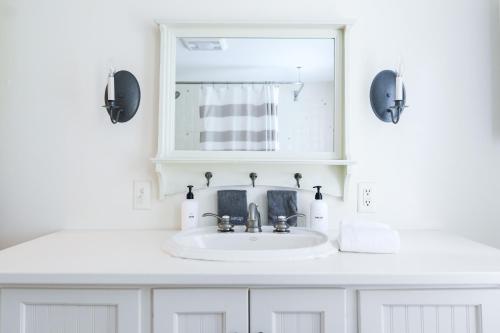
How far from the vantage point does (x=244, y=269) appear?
896mm

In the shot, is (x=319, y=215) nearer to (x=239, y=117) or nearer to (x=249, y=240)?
(x=249, y=240)

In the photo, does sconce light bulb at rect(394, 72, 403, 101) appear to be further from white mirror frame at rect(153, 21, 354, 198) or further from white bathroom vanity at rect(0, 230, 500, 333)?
white bathroom vanity at rect(0, 230, 500, 333)

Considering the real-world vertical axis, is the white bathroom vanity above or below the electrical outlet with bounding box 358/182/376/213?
below

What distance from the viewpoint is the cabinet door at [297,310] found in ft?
2.92

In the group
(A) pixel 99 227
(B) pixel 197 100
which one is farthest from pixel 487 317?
(A) pixel 99 227

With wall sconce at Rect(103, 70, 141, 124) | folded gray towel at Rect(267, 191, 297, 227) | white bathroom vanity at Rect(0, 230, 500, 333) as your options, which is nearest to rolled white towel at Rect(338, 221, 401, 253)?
white bathroom vanity at Rect(0, 230, 500, 333)

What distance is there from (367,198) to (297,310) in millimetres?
705

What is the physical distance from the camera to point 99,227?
4.75 ft

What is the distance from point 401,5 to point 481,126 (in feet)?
2.03

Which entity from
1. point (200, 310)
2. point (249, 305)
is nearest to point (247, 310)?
point (249, 305)

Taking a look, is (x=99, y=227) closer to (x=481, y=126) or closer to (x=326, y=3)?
(x=326, y=3)

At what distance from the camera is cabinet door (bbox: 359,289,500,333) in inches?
35.1

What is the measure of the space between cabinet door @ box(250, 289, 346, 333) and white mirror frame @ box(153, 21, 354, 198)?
1.95 feet

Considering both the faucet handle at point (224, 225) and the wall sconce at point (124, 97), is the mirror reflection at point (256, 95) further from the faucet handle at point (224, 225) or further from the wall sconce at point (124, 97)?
→ the faucet handle at point (224, 225)
